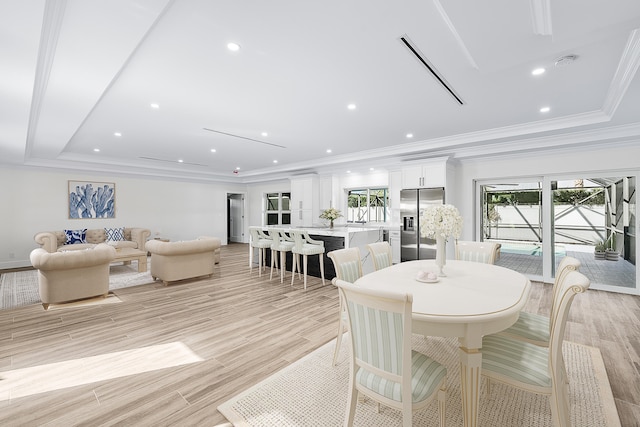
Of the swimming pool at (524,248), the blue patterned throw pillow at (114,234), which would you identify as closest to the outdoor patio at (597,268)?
the swimming pool at (524,248)

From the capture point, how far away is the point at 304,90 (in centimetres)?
318

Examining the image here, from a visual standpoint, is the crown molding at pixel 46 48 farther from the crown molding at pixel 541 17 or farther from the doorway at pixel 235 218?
the doorway at pixel 235 218

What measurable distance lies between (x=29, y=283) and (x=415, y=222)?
24.7 ft

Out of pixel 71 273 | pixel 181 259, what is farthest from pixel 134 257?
pixel 71 273

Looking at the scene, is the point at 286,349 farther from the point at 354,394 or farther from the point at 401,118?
the point at 401,118

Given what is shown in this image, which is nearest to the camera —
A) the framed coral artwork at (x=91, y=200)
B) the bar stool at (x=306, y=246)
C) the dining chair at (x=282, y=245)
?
the bar stool at (x=306, y=246)

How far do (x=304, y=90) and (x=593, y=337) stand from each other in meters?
4.12

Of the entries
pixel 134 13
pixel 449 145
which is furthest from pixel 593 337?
pixel 134 13

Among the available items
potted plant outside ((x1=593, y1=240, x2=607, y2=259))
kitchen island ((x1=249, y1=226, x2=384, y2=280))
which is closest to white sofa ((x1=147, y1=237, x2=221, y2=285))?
kitchen island ((x1=249, y1=226, x2=384, y2=280))

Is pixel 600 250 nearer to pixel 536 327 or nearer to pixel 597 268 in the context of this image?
pixel 597 268

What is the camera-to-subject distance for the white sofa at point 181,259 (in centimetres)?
496

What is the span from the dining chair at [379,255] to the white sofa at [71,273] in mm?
3885

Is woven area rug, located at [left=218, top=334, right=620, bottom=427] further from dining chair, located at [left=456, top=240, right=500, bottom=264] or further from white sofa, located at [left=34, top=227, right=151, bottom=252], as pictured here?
white sofa, located at [left=34, top=227, right=151, bottom=252]

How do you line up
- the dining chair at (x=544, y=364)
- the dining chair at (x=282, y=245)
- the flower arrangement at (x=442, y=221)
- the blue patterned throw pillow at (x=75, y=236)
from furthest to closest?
the blue patterned throw pillow at (x=75, y=236)
the dining chair at (x=282, y=245)
the flower arrangement at (x=442, y=221)
the dining chair at (x=544, y=364)
